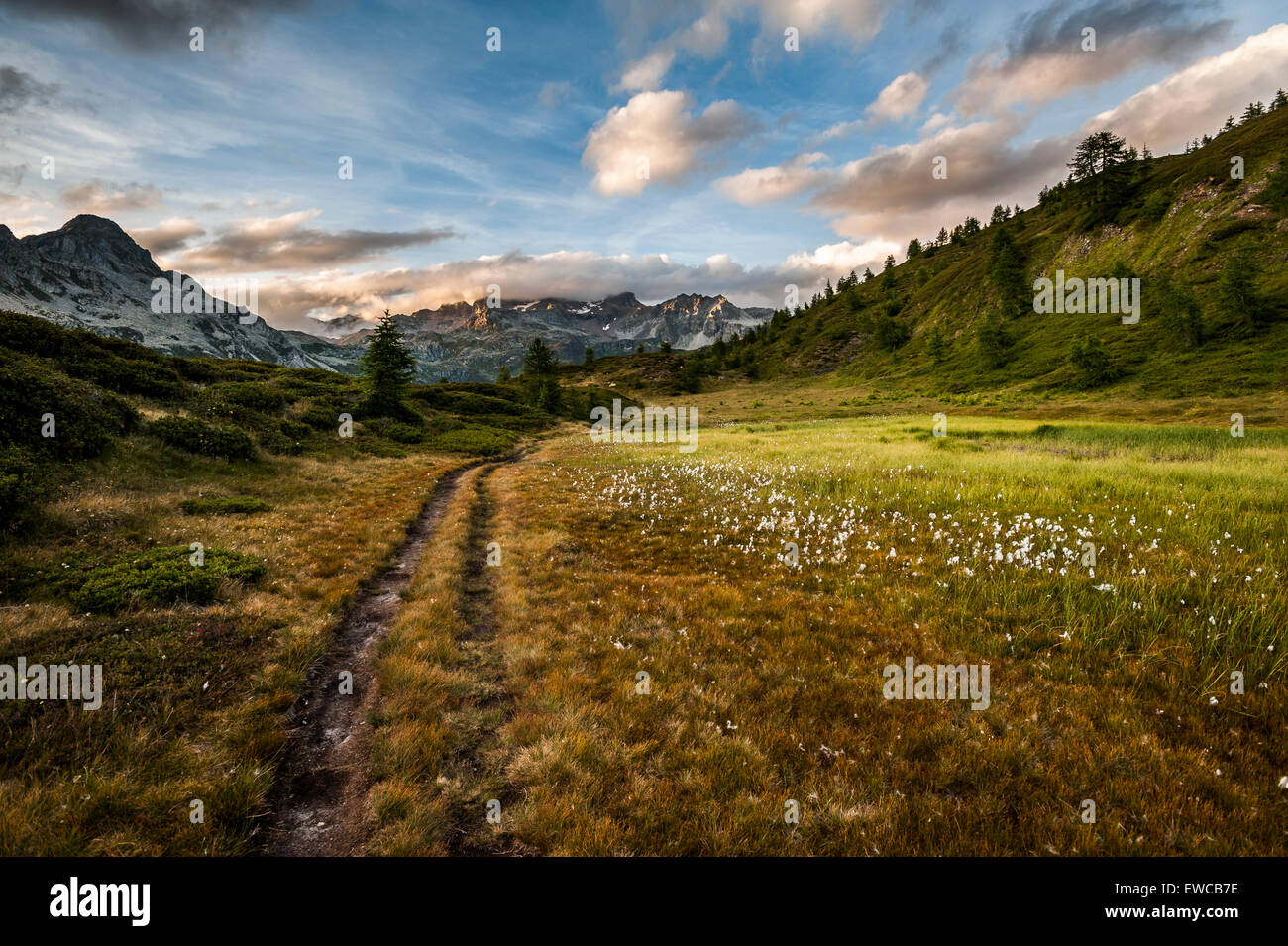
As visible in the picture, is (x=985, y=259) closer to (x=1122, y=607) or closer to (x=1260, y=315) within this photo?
(x=1260, y=315)

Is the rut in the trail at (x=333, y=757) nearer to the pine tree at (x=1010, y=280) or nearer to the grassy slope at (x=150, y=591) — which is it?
the grassy slope at (x=150, y=591)

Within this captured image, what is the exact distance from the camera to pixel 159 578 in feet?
28.0

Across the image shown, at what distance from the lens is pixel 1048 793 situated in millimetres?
4188

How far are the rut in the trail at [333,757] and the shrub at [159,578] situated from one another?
246 cm

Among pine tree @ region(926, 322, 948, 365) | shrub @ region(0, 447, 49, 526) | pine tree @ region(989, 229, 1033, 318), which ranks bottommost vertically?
shrub @ region(0, 447, 49, 526)

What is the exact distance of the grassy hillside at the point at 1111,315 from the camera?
208 feet

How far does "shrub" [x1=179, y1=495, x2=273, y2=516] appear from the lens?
14.1 m

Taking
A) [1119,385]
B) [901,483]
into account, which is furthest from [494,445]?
[1119,385]

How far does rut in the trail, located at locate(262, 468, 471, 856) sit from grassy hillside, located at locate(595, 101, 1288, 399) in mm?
77566

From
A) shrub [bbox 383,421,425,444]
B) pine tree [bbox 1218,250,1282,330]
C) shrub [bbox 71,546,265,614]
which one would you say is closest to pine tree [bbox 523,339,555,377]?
shrub [bbox 383,421,425,444]

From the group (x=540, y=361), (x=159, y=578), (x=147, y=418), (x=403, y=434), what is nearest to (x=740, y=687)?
(x=159, y=578)

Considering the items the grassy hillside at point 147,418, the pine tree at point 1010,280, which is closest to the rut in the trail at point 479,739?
the grassy hillside at point 147,418

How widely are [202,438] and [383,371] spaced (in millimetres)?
27297

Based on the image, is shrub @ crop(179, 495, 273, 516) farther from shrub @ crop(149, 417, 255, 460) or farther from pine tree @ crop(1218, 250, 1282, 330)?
pine tree @ crop(1218, 250, 1282, 330)
